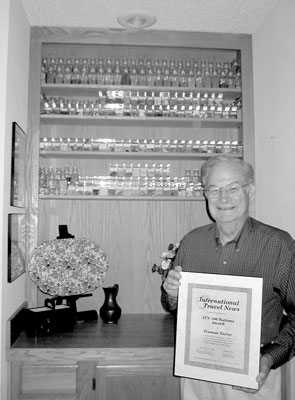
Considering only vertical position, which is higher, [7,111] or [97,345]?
[7,111]

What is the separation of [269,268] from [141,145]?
142 cm

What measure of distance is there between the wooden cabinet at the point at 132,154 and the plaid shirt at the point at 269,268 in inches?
42.1

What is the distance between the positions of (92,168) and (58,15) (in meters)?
1.04

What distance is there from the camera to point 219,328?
1456mm

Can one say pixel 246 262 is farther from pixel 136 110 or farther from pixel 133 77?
pixel 133 77

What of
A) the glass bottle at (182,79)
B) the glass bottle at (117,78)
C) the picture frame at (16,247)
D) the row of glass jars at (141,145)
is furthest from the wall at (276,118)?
the picture frame at (16,247)

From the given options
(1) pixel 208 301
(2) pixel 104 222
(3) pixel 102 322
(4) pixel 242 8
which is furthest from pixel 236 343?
(4) pixel 242 8

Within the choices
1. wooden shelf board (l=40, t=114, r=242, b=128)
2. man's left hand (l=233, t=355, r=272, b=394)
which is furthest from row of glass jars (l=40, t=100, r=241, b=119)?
man's left hand (l=233, t=355, r=272, b=394)

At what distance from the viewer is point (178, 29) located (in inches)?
108

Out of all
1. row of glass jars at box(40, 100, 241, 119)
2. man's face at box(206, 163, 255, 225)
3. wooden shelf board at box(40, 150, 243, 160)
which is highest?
row of glass jars at box(40, 100, 241, 119)

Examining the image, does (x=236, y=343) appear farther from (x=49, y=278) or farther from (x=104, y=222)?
(x=104, y=222)

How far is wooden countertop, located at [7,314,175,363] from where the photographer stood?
1989mm

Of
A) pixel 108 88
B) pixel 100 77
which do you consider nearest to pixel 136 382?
pixel 108 88

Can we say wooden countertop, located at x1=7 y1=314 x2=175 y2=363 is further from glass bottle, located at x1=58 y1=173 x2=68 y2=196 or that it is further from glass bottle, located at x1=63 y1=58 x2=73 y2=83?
glass bottle, located at x1=63 y1=58 x2=73 y2=83
